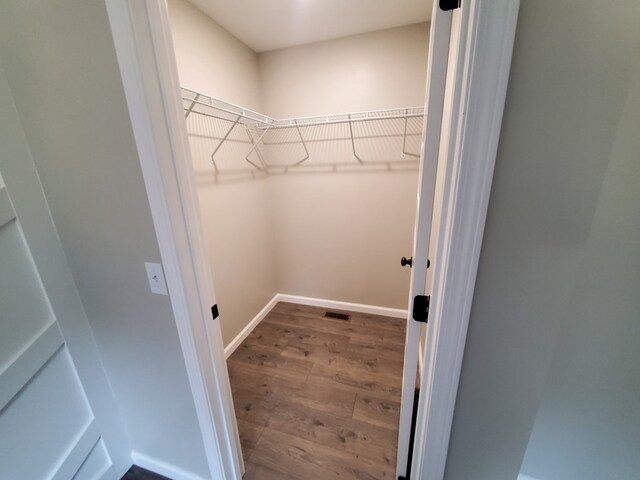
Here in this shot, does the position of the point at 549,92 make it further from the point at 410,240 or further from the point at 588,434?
the point at 410,240

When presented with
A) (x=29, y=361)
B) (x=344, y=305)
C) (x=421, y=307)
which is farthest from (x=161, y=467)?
(x=344, y=305)

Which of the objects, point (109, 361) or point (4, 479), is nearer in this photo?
point (4, 479)

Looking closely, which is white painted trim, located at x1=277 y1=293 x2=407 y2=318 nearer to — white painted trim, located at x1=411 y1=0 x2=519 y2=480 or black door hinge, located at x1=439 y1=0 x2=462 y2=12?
white painted trim, located at x1=411 y1=0 x2=519 y2=480

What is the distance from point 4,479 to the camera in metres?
0.80

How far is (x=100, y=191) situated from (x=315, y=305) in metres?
2.20

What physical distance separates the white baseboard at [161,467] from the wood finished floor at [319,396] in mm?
279

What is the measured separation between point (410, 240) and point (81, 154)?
2.15 metres

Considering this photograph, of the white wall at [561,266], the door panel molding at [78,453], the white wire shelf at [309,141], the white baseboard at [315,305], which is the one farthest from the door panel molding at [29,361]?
the white wall at [561,266]

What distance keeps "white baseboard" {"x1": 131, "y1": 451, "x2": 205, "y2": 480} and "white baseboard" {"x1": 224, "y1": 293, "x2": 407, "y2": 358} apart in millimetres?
902

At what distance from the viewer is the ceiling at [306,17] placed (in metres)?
1.58

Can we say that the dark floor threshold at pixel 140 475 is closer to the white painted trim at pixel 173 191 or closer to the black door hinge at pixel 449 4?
the white painted trim at pixel 173 191

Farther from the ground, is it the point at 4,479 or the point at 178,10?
the point at 178,10

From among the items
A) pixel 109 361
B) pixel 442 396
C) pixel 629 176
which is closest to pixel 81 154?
pixel 109 361

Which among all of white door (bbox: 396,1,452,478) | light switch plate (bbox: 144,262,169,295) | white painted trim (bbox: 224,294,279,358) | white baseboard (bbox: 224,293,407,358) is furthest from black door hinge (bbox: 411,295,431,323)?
white baseboard (bbox: 224,293,407,358)
